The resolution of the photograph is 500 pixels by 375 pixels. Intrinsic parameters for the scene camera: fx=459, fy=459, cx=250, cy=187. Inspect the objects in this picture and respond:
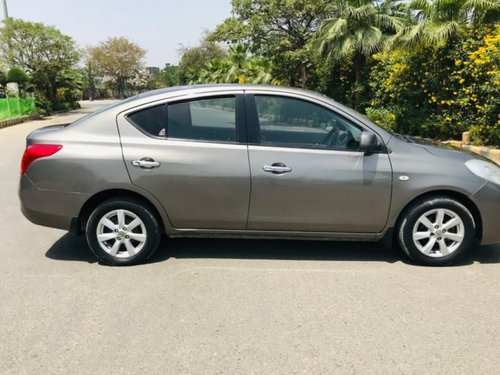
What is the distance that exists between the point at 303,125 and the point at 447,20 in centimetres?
850

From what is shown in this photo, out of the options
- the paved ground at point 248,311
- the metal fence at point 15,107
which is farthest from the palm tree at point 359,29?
the metal fence at point 15,107

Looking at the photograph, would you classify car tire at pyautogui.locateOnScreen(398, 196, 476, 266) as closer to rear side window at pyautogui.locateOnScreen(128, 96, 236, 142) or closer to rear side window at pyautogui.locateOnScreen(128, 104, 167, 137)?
rear side window at pyautogui.locateOnScreen(128, 96, 236, 142)

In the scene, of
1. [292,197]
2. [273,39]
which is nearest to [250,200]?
[292,197]

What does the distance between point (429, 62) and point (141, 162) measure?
377 inches

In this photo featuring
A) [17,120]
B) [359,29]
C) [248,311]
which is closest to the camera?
[248,311]

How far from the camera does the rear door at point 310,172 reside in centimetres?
410

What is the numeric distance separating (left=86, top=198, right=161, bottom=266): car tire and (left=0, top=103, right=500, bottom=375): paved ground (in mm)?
138

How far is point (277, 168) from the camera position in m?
4.09

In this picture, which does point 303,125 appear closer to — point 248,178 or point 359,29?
point 248,178

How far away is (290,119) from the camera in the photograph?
423 centimetres

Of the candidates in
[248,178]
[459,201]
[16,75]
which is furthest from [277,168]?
[16,75]

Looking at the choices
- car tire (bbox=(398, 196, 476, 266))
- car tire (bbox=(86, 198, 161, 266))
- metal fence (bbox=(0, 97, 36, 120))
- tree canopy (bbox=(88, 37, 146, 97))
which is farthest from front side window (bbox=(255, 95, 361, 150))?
tree canopy (bbox=(88, 37, 146, 97))

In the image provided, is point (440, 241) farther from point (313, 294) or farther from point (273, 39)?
point (273, 39)

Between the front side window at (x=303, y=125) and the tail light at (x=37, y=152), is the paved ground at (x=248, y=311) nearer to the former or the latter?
the tail light at (x=37, y=152)
